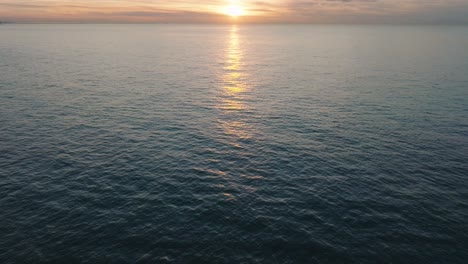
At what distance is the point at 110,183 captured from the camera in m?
58.4

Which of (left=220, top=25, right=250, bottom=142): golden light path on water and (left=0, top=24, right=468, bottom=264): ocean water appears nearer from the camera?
(left=0, top=24, right=468, bottom=264): ocean water

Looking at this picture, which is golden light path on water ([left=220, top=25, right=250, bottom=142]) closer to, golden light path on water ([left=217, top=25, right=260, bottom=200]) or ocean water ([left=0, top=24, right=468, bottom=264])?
golden light path on water ([left=217, top=25, right=260, bottom=200])

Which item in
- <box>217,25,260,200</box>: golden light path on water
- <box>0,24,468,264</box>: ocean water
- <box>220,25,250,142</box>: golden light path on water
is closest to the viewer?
<box>0,24,468,264</box>: ocean water

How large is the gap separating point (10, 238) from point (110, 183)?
17.3 m

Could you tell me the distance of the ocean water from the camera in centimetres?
4331

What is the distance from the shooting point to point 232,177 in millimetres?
61562

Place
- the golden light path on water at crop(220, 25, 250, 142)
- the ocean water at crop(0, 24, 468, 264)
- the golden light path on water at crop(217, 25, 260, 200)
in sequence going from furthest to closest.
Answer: the golden light path on water at crop(220, 25, 250, 142), the golden light path on water at crop(217, 25, 260, 200), the ocean water at crop(0, 24, 468, 264)

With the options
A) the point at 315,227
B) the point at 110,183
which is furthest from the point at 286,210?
the point at 110,183

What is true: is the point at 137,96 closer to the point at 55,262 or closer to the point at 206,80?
the point at 206,80

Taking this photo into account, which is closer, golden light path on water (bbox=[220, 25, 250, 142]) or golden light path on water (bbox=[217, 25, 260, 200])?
golden light path on water (bbox=[217, 25, 260, 200])

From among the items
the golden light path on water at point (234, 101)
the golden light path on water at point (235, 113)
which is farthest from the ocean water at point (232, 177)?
the golden light path on water at point (234, 101)

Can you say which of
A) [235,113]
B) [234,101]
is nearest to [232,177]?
[235,113]

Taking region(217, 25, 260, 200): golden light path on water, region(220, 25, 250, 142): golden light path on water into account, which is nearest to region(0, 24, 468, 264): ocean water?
region(217, 25, 260, 200): golden light path on water

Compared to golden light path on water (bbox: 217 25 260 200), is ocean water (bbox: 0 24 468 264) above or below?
above
